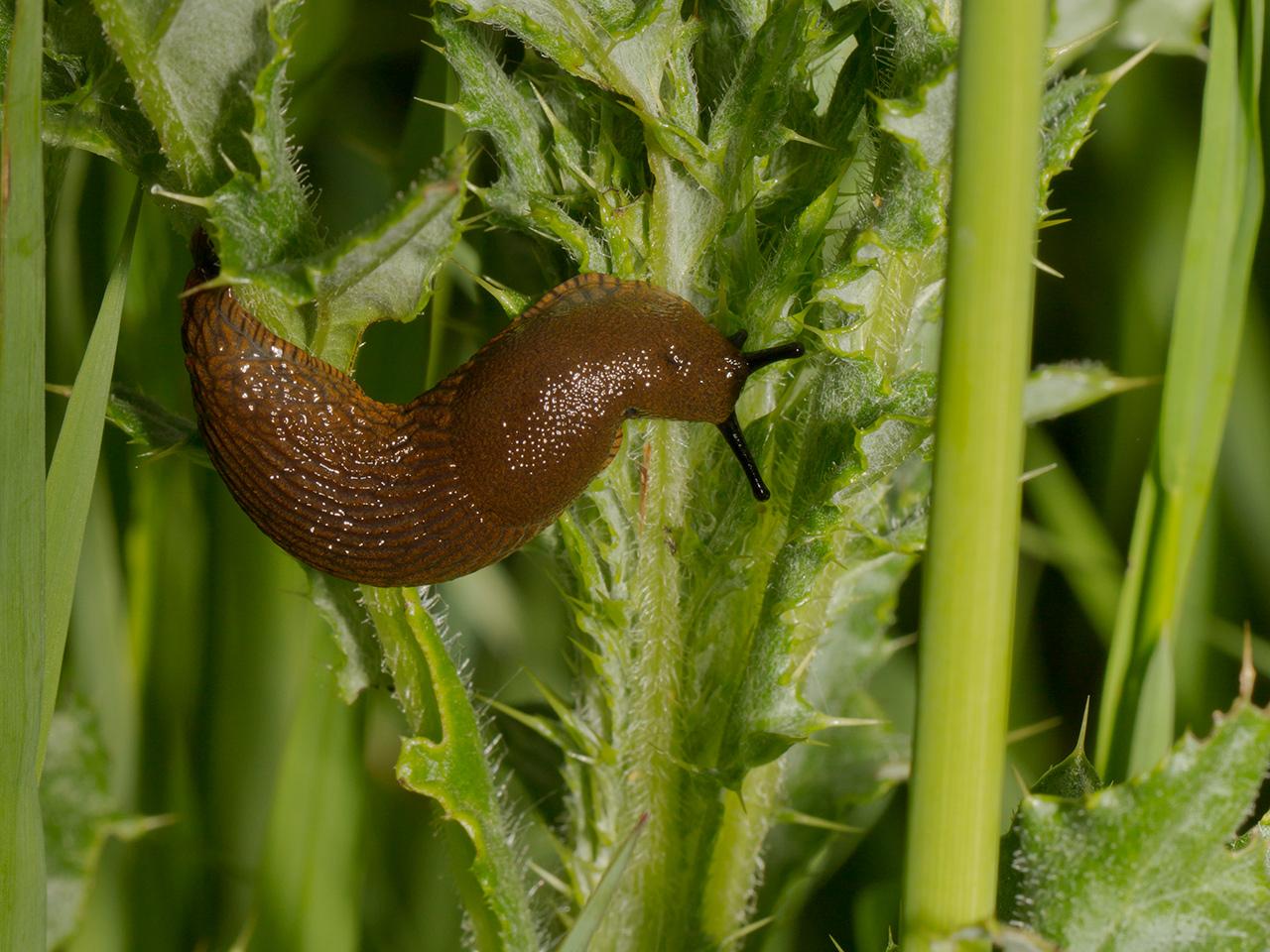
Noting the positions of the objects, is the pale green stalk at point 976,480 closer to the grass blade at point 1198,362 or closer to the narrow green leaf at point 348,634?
the grass blade at point 1198,362

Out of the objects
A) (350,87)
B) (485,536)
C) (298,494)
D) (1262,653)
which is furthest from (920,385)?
(350,87)

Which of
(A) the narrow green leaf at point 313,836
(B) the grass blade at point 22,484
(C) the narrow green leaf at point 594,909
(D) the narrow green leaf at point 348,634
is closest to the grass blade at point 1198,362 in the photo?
(C) the narrow green leaf at point 594,909

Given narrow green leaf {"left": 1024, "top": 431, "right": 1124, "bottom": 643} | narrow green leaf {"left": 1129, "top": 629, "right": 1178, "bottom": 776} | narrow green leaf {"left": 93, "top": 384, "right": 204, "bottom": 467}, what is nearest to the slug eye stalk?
narrow green leaf {"left": 1129, "top": 629, "right": 1178, "bottom": 776}

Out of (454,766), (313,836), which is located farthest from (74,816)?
(454,766)

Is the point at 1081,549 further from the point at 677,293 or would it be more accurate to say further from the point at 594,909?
the point at 594,909

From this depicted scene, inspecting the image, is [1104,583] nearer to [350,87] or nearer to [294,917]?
[294,917]
